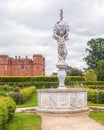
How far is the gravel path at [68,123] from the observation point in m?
10.2

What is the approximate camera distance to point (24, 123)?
1118 cm

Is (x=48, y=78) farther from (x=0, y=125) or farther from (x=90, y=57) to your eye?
(x=0, y=125)

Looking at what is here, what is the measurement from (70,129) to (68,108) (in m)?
3.89

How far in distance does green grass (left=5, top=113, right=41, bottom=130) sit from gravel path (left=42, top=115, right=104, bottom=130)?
0.82 ft

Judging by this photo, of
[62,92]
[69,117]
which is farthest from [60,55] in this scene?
[69,117]

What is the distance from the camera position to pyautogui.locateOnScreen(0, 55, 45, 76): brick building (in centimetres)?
6297

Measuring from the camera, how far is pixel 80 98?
47.0ft

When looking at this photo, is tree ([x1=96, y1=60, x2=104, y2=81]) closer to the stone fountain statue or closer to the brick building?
the brick building

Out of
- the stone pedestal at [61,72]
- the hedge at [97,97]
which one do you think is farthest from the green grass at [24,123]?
the hedge at [97,97]

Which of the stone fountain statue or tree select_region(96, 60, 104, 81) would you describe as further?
tree select_region(96, 60, 104, 81)

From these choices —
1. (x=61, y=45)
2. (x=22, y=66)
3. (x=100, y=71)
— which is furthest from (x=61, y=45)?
(x=22, y=66)

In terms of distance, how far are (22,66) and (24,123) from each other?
52373 mm

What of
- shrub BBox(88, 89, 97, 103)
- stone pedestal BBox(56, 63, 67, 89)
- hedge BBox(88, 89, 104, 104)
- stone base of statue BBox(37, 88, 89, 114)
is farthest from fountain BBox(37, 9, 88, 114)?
shrub BBox(88, 89, 97, 103)

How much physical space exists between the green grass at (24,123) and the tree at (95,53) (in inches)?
2024
